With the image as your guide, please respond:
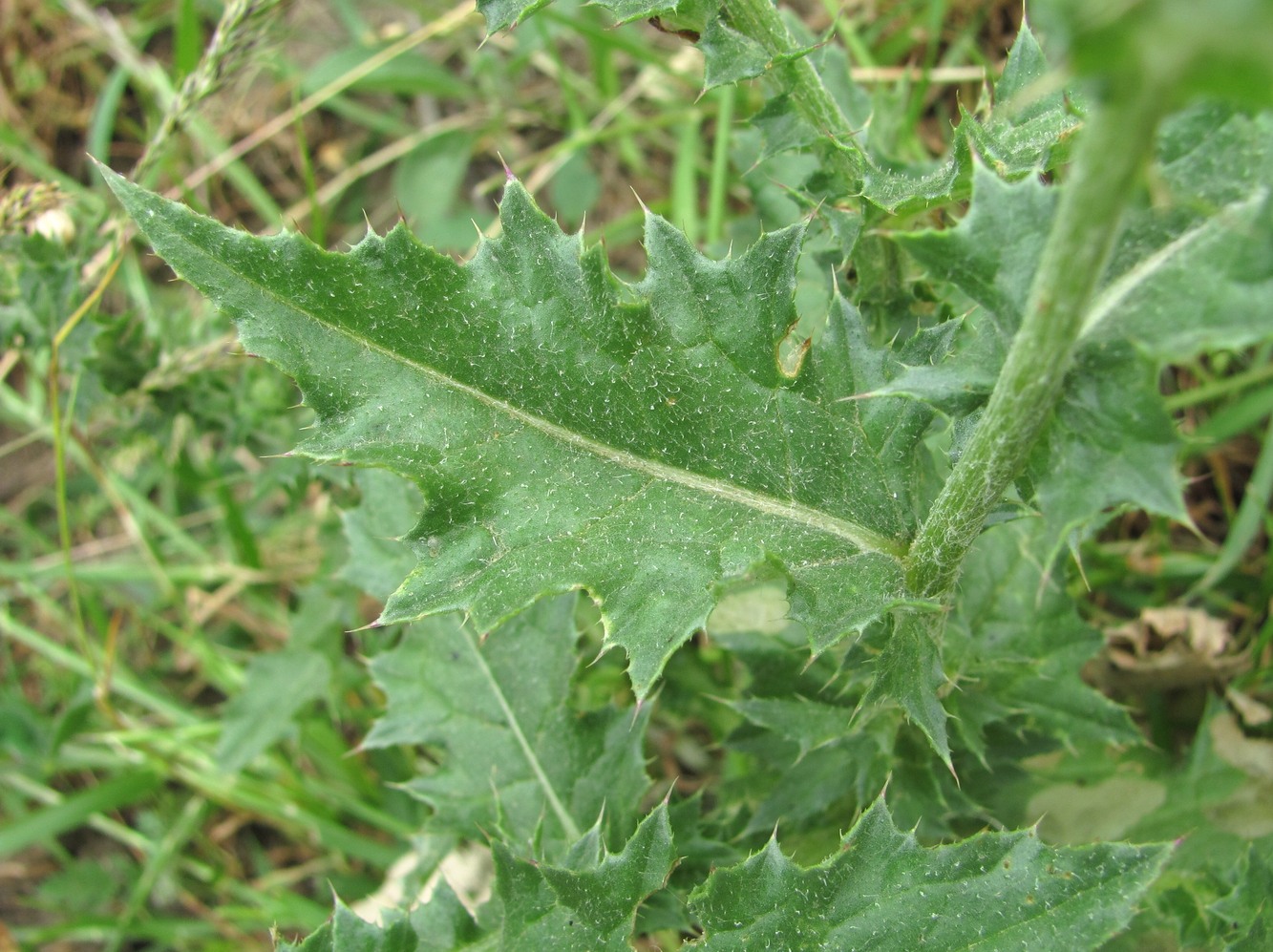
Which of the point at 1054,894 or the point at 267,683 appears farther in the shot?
the point at 267,683

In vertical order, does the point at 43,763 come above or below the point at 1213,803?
above

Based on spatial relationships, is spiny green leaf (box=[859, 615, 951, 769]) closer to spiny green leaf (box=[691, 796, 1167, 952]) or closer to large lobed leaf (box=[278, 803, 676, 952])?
spiny green leaf (box=[691, 796, 1167, 952])

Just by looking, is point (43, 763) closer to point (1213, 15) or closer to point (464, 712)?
point (464, 712)

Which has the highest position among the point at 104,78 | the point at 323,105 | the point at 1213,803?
the point at 104,78

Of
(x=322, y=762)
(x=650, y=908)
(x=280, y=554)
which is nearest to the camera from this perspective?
(x=650, y=908)

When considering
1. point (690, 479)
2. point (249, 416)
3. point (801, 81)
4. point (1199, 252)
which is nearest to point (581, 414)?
point (690, 479)

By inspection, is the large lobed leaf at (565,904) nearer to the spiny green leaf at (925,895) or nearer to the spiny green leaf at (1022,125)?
the spiny green leaf at (925,895)

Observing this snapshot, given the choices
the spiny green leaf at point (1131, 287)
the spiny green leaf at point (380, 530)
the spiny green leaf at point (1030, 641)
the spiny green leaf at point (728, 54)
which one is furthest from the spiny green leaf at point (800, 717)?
the spiny green leaf at point (728, 54)

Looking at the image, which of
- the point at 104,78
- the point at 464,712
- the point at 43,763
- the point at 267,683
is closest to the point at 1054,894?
the point at 464,712

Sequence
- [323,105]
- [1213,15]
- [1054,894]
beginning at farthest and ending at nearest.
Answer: [323,105] → [1054,894] → [1213,15]
